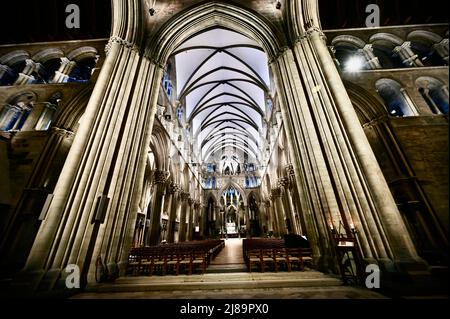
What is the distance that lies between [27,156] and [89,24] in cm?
699

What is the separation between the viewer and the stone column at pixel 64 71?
8.80 metres

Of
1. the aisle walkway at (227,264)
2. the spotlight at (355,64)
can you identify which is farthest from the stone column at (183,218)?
the spotlight at (355,64)

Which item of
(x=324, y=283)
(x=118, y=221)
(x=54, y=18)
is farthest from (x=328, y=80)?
(x=54, y=18)

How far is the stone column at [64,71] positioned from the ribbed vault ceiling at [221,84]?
235 inches

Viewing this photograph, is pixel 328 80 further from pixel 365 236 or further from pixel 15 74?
pixel 15 74

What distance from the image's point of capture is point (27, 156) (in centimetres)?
713

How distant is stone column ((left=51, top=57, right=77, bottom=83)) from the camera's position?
8804 millimetres

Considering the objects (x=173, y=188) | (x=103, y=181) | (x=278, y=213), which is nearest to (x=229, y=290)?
(x=103, y=181)

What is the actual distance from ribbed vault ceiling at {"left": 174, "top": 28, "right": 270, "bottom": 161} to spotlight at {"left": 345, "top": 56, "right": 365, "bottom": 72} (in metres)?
6.71

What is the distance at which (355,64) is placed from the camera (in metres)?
8.35

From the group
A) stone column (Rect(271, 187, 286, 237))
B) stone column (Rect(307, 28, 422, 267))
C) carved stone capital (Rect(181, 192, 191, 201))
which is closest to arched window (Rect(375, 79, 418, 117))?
stone column (Rect(307, 28, 422, 267))

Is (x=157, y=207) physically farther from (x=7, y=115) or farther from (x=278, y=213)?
(x=278, y=213)

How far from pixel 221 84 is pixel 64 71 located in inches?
543

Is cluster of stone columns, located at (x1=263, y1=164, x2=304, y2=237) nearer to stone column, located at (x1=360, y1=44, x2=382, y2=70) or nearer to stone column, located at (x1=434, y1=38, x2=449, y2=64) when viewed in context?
stone column, located at (x1=360, y1=44, x2=382, y2=70)
